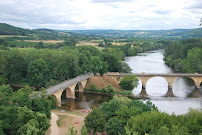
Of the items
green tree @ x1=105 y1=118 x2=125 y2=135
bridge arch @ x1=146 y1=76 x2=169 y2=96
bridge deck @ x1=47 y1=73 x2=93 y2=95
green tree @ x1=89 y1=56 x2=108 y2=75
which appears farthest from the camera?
green tree @ x1=89 y1=56 x2=108 y2=75

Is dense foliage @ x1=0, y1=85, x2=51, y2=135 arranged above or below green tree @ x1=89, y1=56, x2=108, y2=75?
below

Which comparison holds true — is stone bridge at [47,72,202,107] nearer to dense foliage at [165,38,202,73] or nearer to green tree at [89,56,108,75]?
green tree at [89,56,108,75]

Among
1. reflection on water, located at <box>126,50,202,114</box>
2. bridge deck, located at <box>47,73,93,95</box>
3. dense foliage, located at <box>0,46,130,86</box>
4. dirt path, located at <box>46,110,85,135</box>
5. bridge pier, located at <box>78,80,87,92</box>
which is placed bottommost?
dirt path, located at <box>46,110,85,135</box>

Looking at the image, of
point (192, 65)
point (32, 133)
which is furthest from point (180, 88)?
point (32, 133)

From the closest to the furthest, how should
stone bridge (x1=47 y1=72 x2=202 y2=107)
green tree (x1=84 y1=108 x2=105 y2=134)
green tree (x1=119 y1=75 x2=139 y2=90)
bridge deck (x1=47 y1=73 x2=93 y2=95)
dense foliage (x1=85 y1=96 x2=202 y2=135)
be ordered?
dense foliage (x1=85 y1=96 x2=202 y2=135) → green tree (x1=84 y1=108 x2=105 y2=134) → bridge deck (x1=47 y1=73 x2=93 y2=95) → stone bridge (x1=47 y1=72 x2=202 y2=107) → green tree (x1=119 y1=75 x2=139 y2=90)

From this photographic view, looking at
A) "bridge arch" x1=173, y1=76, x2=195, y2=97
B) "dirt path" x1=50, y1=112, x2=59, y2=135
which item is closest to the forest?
"dirt path" x1=50, y1=112, x2=59, y2=135
